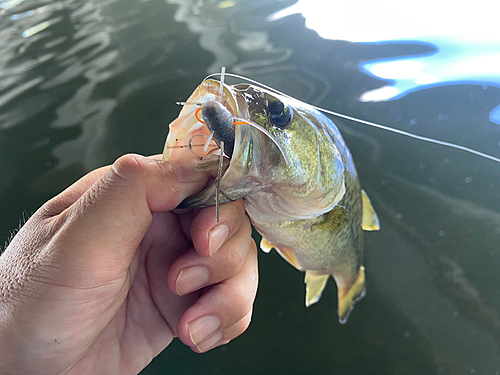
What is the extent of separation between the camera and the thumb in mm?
497

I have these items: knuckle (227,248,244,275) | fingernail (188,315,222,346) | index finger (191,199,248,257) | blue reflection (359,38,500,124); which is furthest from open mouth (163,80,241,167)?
blue reflection (359,38,500,124)

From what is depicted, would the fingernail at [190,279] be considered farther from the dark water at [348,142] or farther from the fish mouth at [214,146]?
the dark water at [348,142]

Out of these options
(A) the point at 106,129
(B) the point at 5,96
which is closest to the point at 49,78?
(B) the point at 5,96

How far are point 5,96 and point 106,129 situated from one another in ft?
2.19

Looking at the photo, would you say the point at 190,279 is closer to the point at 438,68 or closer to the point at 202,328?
the point at 202,328

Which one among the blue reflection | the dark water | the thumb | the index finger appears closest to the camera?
the thumb

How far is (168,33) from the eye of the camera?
1.92 metres

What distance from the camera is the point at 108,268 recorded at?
1.82ft

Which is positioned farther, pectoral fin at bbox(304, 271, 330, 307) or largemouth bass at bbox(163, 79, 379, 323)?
pectoral fin at bbox(304, 271, 330, 307)

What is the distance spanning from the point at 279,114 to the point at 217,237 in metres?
0.28

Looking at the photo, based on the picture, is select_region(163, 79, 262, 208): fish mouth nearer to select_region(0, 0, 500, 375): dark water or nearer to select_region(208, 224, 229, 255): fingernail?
select_region(208, 224, 229, 255): fingernail

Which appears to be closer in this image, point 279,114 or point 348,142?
point 279,114

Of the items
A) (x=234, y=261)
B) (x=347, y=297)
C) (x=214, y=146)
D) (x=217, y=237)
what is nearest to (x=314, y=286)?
(x=347, y=297)

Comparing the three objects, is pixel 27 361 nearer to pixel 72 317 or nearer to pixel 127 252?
pixel 72 317
